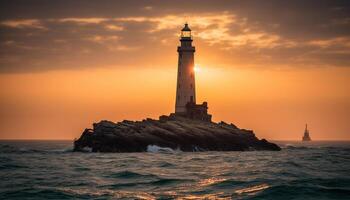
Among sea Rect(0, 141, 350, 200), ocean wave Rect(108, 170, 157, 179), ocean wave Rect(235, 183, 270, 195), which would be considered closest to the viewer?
sea Rect(0, 141, 350, 200)

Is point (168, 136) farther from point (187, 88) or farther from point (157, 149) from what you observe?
point (187, 88)

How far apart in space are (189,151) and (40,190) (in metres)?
50.7

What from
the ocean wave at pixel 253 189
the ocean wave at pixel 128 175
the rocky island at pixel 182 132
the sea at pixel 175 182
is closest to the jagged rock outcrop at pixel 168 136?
the rocky island at pixel 182 132

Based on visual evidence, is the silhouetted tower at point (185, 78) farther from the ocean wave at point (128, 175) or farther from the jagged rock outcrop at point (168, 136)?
the ocean wave at point (128, 175)

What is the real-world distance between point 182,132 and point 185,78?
594 inches

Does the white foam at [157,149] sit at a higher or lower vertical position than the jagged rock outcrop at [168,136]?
lower

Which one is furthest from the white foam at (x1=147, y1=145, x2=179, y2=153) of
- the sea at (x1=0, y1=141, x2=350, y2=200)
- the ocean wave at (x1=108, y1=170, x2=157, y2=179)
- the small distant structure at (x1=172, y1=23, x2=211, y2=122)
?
the ocean wave at (x1=108, y1=170, x2=157, y2=179)

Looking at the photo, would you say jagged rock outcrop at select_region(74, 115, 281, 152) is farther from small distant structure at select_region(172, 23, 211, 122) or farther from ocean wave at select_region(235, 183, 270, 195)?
ocean wave at select_region(235, 183, 270, 195)

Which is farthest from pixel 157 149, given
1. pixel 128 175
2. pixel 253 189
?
pixel 253 189

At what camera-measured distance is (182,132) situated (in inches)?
3364

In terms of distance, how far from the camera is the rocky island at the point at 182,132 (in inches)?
3142

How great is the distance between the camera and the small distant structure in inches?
3853

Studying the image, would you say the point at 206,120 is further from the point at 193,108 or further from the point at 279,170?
the point at 279,170

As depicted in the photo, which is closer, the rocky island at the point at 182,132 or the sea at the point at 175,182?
the sea at the point at 175,182
